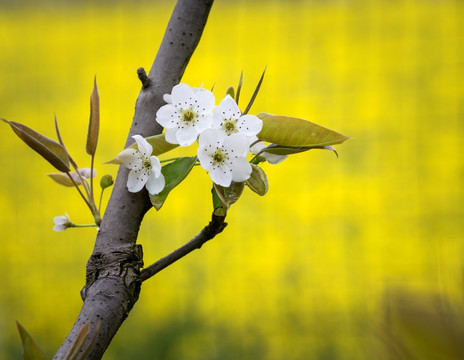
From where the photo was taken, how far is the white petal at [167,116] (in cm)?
53

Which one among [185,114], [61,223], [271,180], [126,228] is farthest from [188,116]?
[271,180]

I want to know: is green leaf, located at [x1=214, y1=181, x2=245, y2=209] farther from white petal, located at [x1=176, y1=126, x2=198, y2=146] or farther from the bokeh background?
the bokeh background

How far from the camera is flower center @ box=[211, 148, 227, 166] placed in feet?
1.62

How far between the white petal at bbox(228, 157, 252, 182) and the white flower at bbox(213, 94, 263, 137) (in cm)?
3

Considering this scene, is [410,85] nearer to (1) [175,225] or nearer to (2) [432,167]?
(2) [432,167]

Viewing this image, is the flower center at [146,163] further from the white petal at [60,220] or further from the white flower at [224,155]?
the white petal at [60,220]

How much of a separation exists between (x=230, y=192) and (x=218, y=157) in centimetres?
4

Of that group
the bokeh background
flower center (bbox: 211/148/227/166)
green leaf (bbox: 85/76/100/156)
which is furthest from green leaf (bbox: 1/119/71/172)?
the bokeh background

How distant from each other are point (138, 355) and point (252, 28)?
4.42 ft

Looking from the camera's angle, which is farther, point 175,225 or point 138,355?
point 175,225

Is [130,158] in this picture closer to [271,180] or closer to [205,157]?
[205,157]

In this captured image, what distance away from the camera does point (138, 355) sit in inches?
76.8

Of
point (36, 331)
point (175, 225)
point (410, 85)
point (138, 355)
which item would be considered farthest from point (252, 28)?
point (36, 331)

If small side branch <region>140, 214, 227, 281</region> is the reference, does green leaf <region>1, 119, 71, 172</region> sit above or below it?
above
